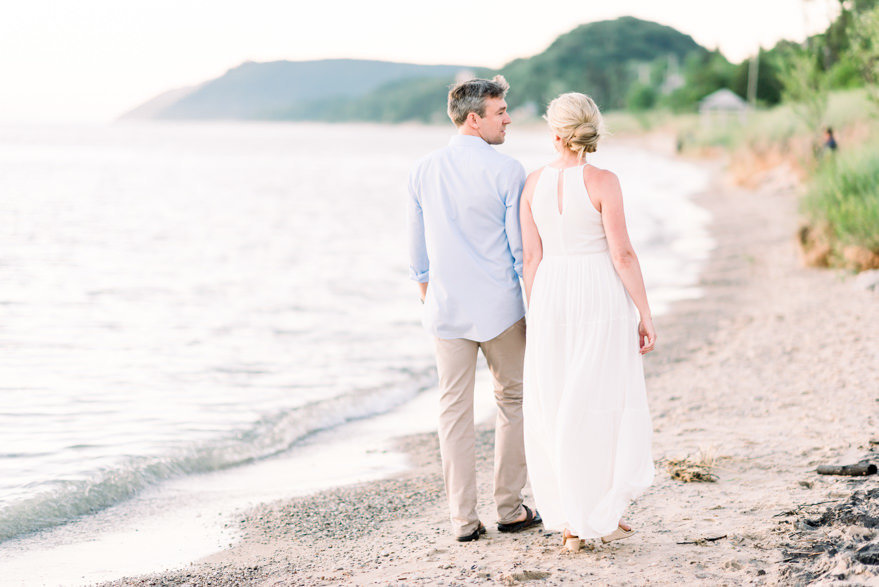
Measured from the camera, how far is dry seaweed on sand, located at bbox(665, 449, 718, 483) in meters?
4.68

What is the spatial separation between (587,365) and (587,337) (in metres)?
0.12

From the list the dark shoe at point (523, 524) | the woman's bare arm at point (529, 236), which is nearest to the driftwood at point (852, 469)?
the dark shoe at point (523, 524)

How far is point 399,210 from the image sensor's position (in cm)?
2923

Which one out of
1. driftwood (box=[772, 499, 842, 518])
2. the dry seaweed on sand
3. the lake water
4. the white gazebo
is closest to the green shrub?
the lake water

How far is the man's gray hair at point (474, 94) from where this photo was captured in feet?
12.3

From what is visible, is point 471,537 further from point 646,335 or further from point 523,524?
point 646,335

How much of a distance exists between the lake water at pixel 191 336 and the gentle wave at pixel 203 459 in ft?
0.05

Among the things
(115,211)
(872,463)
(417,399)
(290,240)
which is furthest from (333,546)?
(115,211)

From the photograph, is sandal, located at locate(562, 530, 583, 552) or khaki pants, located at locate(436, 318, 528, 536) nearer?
sandal, located at locate(562, 530, 583, 552)

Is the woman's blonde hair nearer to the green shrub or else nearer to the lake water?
the lake water

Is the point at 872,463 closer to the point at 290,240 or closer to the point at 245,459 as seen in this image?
the point at 245,459

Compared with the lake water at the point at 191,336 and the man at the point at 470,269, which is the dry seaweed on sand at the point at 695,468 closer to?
the man at the point at 470,269

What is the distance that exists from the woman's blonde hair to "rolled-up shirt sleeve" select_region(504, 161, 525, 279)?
1.04ft

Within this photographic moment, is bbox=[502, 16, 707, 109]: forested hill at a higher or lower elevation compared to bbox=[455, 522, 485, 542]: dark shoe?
higher
